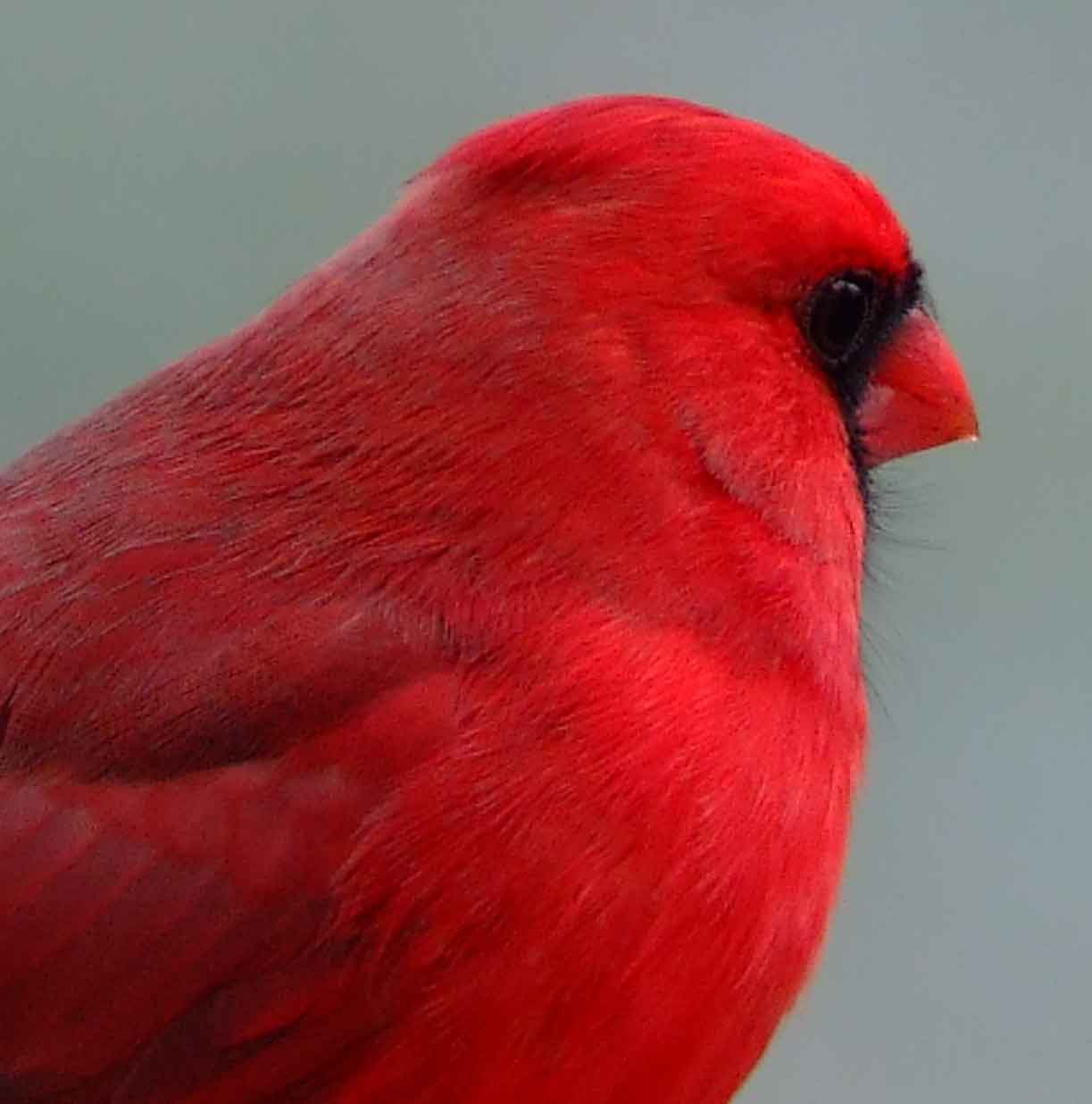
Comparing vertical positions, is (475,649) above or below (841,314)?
below

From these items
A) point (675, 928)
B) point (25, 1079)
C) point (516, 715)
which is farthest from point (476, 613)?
point (25, 1079)

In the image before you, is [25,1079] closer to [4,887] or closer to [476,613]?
[4,887]

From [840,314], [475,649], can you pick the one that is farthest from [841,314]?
[475,649]

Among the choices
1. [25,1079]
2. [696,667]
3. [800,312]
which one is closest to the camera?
[25,1079]

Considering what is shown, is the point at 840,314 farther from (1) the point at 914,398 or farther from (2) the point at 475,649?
(2) the point at 475,649

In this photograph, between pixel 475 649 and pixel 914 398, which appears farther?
pixel 914 398

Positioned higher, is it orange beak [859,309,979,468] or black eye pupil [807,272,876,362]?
black eye pupil [807,272,876,362]
